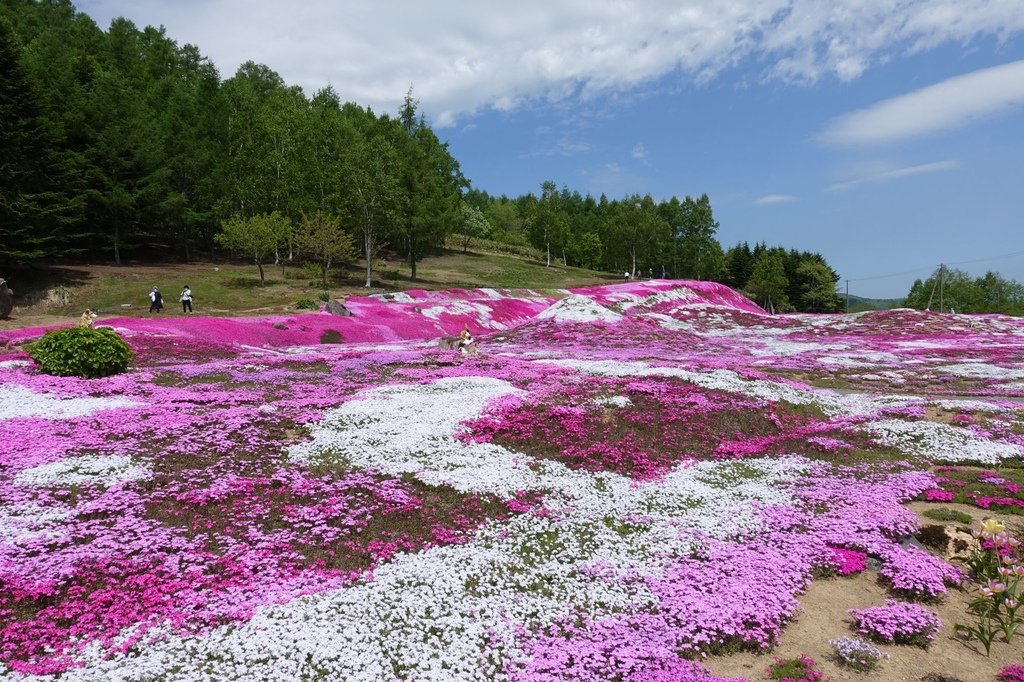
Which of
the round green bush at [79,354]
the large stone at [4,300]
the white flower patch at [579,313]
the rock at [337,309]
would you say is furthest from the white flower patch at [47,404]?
the white flower patch at [579,313]

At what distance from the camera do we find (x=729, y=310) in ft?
263

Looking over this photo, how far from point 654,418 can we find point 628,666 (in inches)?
510

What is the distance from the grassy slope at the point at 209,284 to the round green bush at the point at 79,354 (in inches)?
1197

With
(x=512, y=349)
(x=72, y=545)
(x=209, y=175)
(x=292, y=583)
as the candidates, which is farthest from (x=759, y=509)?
(x=209, y=175)

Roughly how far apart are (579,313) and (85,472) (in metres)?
46.2

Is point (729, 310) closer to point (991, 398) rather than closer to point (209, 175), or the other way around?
point (991, 398)

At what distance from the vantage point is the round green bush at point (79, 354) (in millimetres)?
20766

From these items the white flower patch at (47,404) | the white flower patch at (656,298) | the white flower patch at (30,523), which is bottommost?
the white flower patch at (30,523)

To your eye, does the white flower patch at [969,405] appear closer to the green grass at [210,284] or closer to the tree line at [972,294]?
the green grass at [210,284]

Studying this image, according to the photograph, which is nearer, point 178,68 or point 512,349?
point 512,349

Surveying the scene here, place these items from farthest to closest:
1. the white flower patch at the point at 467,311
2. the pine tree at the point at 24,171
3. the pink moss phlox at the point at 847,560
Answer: the white flower patch at the point at 467,311 → the pine tree at the point at 24,171 → the pink moss phlox at the point at 847,560

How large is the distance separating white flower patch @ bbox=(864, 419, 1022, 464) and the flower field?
0.40ft

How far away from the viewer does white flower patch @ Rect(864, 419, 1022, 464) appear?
17984 millimetres

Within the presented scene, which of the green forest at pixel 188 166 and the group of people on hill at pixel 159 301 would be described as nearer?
the group of people on hill at pixel 159 301
